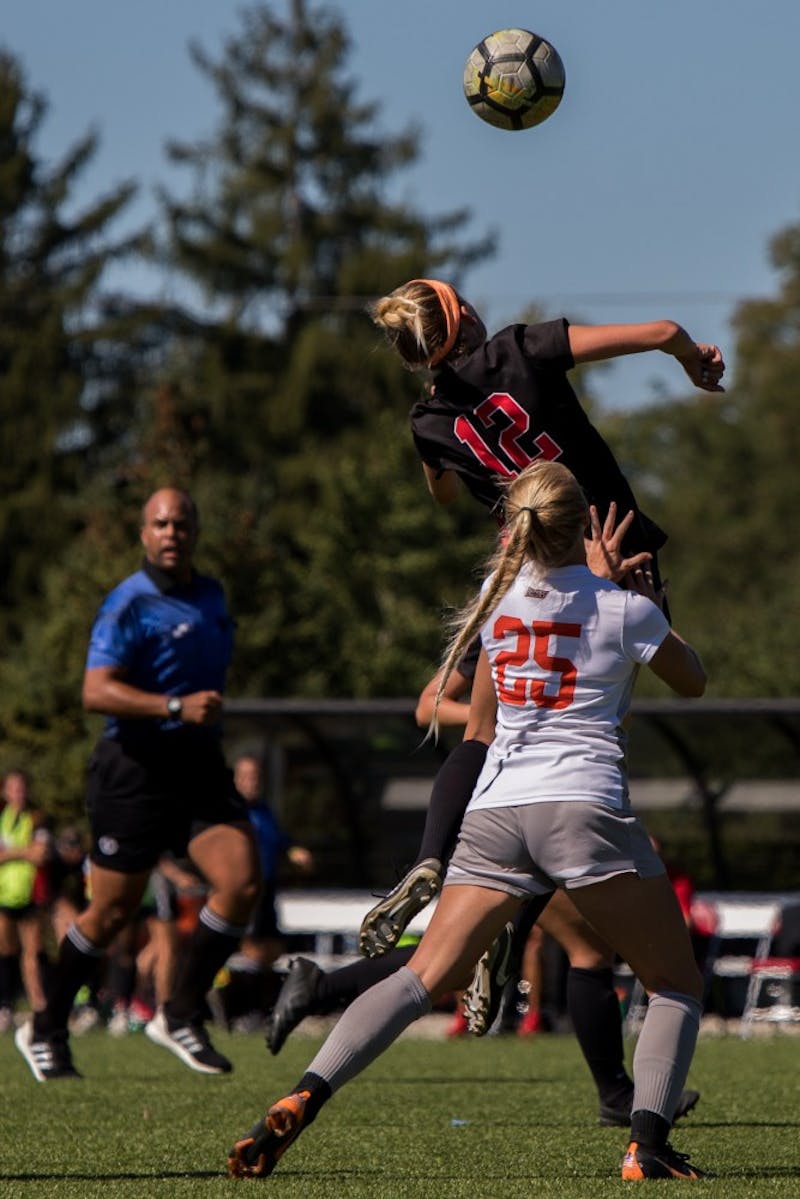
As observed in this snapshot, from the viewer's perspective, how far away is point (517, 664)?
5.24 m

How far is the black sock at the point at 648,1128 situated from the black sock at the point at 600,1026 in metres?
1.69

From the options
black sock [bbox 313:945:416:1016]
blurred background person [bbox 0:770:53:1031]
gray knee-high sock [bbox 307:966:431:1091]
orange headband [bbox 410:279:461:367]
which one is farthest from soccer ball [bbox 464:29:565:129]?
blurred background person [bbox 0:770:53:1031]

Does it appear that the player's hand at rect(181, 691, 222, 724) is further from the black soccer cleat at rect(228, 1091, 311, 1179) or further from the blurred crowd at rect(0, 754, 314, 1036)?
the blurred crowd at rect(0, 754, 314, 1036)

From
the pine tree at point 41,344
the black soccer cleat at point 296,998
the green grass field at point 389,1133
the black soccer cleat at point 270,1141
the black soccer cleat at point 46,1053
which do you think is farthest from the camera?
the pine tree at point 41,344

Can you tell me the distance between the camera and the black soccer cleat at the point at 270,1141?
16.4 ft

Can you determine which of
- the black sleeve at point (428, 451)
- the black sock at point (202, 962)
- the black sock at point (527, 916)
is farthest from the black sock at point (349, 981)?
the black sleeve at point (428, 451)

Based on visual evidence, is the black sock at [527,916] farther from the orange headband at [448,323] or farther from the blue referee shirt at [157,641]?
the blue referee shirt at [157,641]

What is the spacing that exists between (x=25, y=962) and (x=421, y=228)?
1014 inches

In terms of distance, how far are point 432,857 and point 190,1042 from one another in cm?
296

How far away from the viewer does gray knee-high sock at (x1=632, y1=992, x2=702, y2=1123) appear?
17.2 ft

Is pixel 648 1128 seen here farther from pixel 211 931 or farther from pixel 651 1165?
pixel 211 931

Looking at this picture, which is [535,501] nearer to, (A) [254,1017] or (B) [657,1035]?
(B) [657,1035]

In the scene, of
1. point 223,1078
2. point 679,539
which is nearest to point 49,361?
point 679,539

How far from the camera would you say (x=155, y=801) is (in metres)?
8.70
